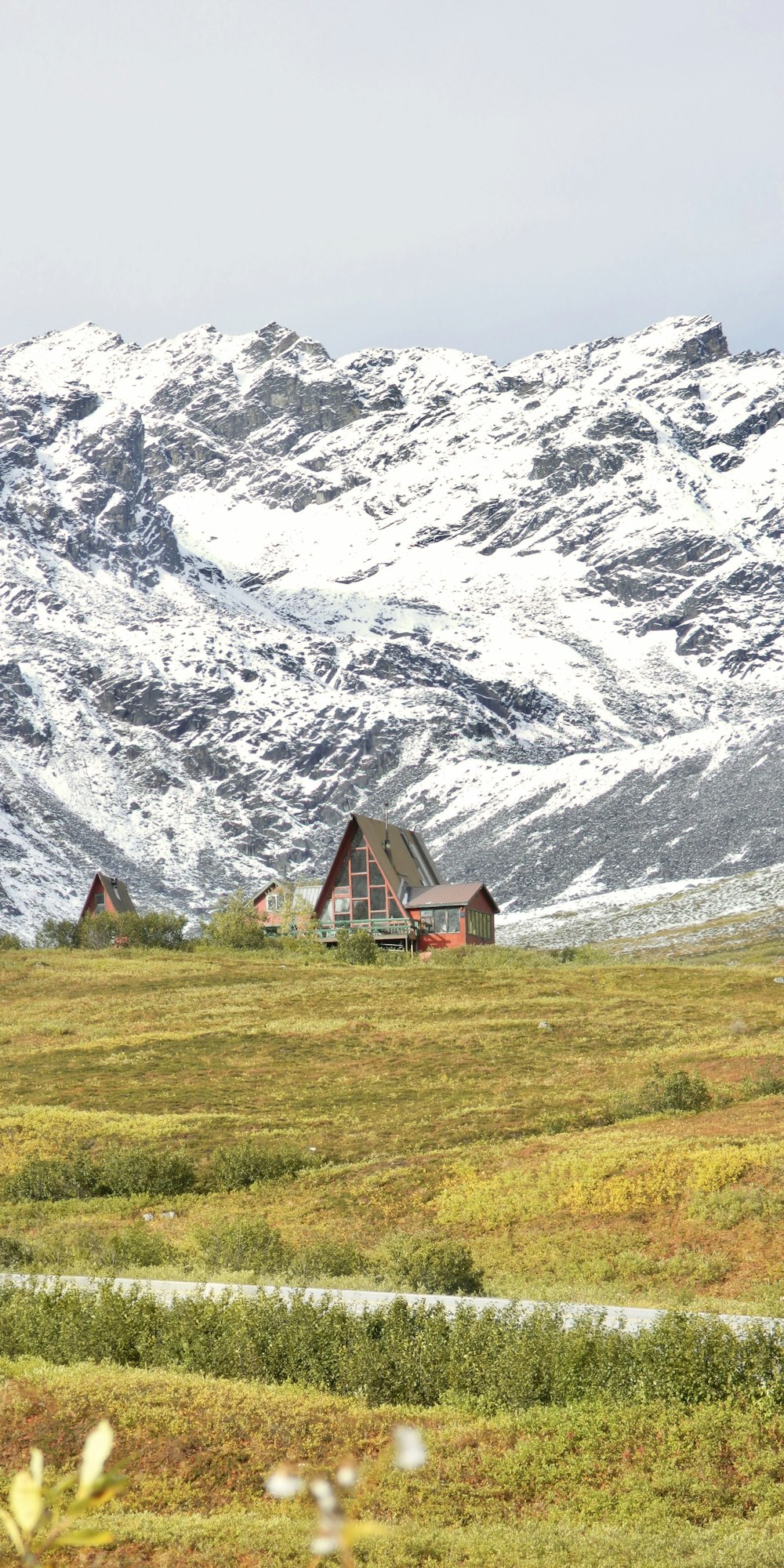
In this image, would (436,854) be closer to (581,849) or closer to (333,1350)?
(581,849)

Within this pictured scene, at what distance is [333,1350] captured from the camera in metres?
12.4

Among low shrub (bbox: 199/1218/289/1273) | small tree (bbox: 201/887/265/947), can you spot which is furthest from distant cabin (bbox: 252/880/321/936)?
low shrub (bbox: 199/1218/289/1273)

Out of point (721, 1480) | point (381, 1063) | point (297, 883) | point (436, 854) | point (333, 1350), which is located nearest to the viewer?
point (721, 1480)

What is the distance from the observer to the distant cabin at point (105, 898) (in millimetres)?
103375

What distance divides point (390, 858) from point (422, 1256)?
2817 inches

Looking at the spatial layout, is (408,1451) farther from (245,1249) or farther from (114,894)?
(114,894)

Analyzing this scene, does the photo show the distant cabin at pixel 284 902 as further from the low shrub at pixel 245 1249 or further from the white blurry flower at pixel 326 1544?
the white blurry flower at pixel 326 1544

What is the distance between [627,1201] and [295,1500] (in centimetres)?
1300

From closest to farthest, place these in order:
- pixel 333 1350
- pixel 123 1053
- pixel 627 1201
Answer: pixel 333 1350 < pixel 627 1201 < pixel 123 1053

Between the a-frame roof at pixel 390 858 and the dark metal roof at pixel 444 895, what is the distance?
1016 millimetres

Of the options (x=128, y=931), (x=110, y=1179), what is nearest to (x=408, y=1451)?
(x=110, y=1179)

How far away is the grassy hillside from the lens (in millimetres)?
19828

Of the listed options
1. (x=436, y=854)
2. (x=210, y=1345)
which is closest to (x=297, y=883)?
(x=436, y=854)

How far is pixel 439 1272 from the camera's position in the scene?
1706cm
